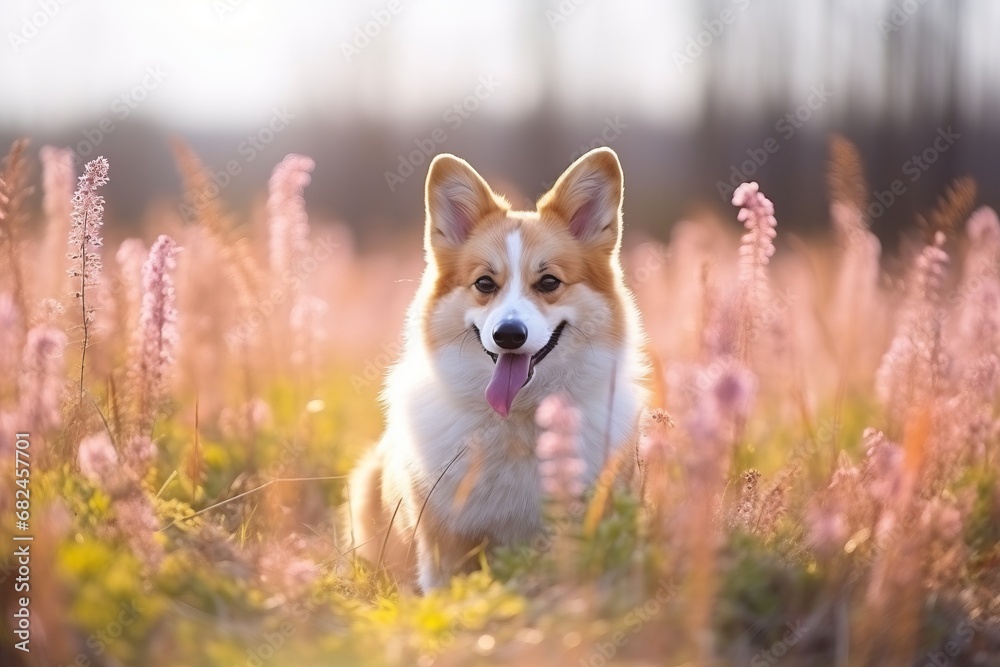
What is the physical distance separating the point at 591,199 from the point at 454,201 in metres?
0.66

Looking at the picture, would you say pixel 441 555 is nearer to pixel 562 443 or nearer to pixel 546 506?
pixel 546 506

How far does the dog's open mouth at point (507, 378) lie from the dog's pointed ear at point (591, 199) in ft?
2.42

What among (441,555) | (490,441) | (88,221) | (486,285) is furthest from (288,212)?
(441,555)

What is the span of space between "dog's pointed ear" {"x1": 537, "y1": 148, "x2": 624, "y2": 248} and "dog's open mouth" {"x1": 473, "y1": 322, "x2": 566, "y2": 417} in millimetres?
737

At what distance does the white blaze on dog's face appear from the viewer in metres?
3.42

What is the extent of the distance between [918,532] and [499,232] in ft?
7.28

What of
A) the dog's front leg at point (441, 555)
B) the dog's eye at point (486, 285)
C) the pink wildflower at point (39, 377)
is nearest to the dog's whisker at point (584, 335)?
the dog's eye at point (486, 285)

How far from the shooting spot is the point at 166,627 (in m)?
2.03

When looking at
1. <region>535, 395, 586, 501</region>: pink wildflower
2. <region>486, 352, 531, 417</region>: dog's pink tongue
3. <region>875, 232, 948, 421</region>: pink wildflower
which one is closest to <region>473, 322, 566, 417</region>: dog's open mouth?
<region>486, 352, 531, 417</region>: dog's pink tongue

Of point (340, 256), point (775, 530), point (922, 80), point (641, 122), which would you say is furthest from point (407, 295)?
point (641, 122)

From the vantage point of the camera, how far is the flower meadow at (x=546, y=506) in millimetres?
1999

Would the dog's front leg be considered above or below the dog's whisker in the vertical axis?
below

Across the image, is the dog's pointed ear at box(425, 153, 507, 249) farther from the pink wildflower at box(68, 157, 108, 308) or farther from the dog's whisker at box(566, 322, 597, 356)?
the pink wildflower at box(68, 157, 108, 308)

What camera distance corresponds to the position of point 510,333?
10.8 ft
